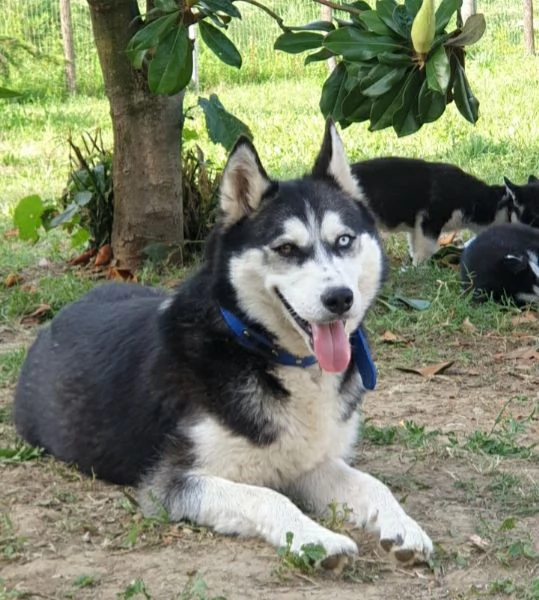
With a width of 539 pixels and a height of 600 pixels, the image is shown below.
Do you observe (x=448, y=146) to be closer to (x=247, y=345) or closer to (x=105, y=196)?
(x=105, y=196)

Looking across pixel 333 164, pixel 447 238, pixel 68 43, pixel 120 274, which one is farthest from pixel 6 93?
pixel 68 43

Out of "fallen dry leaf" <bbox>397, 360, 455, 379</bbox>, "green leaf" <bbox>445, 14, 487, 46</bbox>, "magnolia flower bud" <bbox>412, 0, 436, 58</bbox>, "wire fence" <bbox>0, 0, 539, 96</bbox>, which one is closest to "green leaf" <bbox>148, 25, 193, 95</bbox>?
"magnolia flower bud" <bbox>412, 0, 436, 58</bbox>

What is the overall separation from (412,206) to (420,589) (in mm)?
5785

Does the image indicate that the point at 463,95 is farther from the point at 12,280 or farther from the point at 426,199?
the point at 12,280

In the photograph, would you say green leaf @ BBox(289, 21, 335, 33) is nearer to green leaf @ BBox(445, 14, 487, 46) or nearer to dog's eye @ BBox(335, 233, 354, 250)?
green leaf @ BBox(445, 14, 487, 46)

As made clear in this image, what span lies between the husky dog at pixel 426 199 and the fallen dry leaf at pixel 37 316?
280 centimetres

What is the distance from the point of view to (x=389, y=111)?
5953 millimetres

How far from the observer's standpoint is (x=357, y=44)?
19.2ft

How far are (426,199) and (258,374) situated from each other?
5.24m

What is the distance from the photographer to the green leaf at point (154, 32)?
18.1ft

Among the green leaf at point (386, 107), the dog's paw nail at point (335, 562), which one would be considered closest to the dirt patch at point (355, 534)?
the dog's paw nail at point (335, 562)

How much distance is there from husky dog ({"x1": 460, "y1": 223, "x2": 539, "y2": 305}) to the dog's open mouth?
11.7ft

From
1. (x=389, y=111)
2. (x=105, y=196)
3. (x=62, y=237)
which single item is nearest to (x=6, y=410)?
(x=389, y=111)

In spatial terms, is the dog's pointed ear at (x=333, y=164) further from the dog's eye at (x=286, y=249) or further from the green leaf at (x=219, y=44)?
the green leaf at (x=219, y=44)
